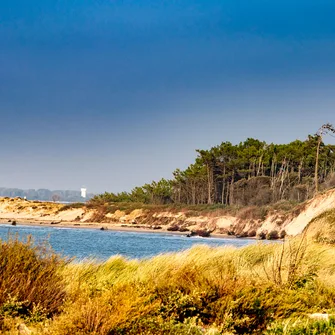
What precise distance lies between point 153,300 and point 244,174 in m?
78.0

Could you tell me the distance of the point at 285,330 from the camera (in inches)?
251

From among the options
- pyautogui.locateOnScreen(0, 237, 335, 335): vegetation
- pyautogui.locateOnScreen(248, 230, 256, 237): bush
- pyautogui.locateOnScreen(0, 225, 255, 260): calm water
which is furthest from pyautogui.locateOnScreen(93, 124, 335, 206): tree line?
pyautogui.locateOnScreen(0, 237, 335, 335): vegetation

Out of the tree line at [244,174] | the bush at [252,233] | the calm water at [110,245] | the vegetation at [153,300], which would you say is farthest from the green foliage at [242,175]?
the vegetation at [153,300]

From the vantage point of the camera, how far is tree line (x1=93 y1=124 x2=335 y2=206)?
76.6 m

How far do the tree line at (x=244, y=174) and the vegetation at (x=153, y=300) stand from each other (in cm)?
6347

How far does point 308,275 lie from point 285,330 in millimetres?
4220

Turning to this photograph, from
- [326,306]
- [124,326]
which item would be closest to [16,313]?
[124,326]

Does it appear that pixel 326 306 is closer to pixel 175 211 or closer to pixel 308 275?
pixel 308 275

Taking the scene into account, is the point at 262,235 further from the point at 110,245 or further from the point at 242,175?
the point at 242,175

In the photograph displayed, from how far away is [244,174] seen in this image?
85.0 meters

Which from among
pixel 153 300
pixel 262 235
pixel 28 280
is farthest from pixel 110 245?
pixel 153 300

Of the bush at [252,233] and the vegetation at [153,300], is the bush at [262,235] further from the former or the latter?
the vegetation at [153,300]

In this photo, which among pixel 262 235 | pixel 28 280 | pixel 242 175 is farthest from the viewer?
pixel 242 175

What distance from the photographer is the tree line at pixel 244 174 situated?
76.6 metres
